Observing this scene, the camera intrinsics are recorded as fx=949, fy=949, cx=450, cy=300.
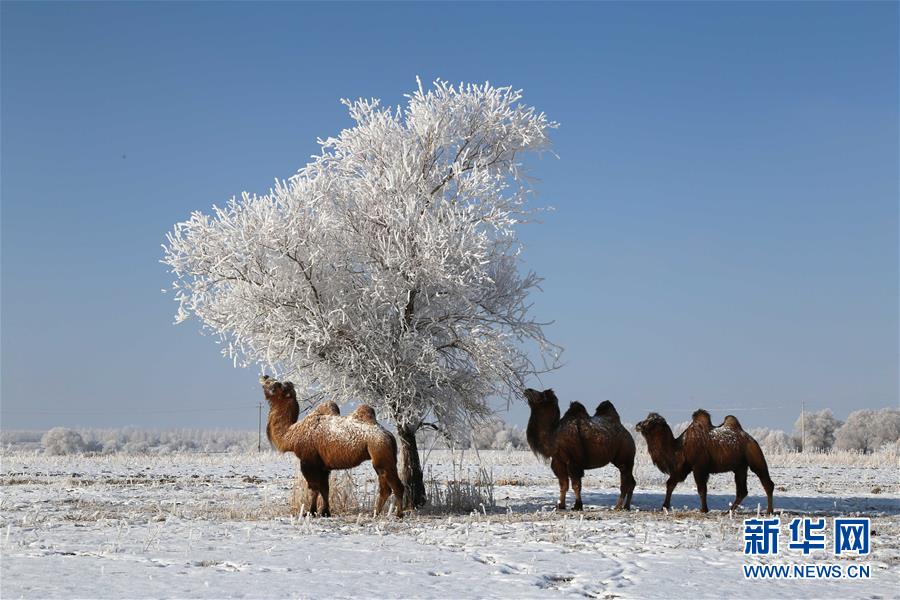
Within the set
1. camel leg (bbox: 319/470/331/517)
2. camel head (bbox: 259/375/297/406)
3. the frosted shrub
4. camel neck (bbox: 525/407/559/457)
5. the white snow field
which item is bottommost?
the frosted shrub

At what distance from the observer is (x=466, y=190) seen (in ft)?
54.7

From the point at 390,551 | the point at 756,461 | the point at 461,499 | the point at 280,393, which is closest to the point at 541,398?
the point at 461,499

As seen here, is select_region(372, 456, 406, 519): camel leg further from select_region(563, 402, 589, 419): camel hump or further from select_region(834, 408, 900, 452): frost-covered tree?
select_region(834, 408, 900, 452): frost-covered tree

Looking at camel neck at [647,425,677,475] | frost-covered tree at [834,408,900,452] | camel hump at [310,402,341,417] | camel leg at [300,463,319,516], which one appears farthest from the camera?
frost-covered tree at [834,408,900,452]

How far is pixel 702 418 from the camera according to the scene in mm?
14195

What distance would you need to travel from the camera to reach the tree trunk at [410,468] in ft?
53.6

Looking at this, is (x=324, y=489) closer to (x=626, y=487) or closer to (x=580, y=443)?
(x=580, y=443)

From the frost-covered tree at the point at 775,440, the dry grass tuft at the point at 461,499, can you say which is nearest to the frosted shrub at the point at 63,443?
the frost-covered tree at the point at 775,440

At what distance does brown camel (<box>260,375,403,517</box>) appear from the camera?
44.3ft

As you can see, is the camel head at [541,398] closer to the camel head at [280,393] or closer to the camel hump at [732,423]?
the camel hump at [732,423]

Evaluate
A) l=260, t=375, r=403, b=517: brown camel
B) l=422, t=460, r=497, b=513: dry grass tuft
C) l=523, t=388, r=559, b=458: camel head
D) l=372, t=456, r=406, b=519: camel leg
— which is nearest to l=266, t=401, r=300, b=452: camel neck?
l=260, t=375, r=403, b=517: brown camel

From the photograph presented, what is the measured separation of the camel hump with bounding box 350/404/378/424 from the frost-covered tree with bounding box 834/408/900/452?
142 feet

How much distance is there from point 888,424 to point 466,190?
46.6 m

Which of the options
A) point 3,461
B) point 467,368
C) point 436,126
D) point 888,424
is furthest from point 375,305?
point 888,424
